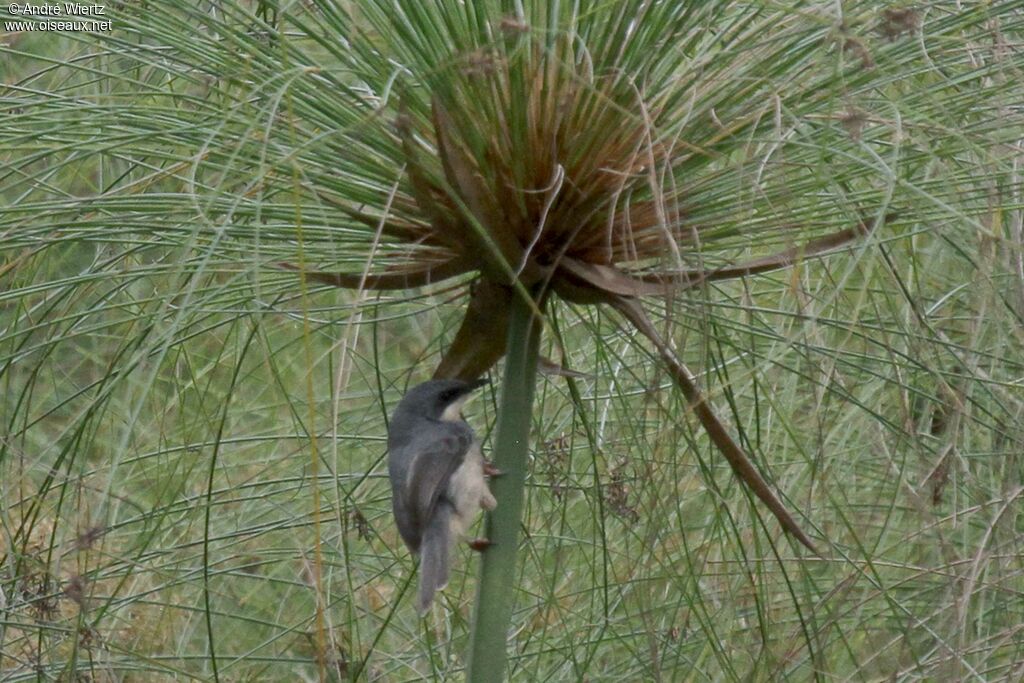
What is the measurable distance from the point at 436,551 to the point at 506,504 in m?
0.42

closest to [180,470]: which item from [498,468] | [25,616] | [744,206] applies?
[25,616]

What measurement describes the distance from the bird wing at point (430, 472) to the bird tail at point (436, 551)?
0.05ft

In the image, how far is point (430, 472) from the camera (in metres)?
2.29

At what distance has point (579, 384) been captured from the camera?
301cm

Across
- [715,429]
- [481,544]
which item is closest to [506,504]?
[481,544]

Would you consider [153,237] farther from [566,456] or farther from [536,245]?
[566,456]

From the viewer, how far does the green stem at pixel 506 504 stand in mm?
1829

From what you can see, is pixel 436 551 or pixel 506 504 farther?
pixel 436 551

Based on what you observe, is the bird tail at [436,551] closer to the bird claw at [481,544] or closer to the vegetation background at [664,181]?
the vegetation background at [664,181]

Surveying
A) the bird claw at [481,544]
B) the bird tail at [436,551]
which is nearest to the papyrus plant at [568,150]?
the bird claw at [481,544]

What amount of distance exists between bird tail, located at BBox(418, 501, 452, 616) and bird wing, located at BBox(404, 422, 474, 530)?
16 mm

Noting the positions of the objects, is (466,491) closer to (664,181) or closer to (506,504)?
(506,504)

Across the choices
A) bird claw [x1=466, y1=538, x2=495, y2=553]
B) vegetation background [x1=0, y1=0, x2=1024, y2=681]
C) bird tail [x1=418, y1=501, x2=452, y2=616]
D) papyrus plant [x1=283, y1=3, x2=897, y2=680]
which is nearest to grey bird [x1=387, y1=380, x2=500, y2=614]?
bird tail [x1=418, y1=501, x2=452, y2=616]

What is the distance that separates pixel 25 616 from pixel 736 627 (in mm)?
1446
